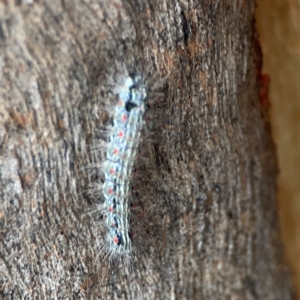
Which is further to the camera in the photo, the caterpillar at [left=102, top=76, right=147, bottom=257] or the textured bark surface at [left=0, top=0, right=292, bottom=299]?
the caterpillar at [left=102, top=76, right=147, bottom=257]

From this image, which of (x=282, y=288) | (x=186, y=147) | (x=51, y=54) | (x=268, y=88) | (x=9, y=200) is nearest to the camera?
(x=51, y=54)

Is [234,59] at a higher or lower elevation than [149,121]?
higher

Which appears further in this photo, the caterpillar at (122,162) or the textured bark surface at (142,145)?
the caterpillar at (122,162)

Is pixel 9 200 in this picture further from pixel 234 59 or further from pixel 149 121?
pixel 234 59

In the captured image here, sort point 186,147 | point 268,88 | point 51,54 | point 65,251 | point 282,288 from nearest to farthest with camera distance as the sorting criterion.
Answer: point 51,54 → point 65,251 → point 186,147 → point 268,88 → point 282,288

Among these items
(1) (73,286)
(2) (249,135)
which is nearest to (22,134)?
(1) (73,286)
